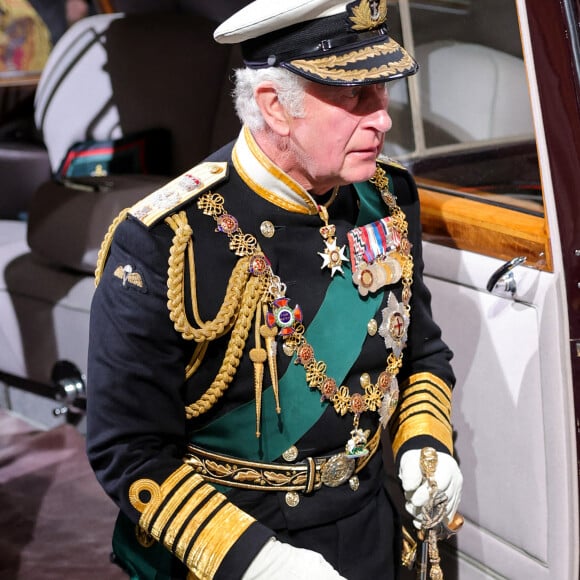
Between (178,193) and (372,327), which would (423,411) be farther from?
(178,193)

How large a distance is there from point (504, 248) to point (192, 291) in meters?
0.62

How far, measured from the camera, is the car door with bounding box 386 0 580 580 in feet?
5.17

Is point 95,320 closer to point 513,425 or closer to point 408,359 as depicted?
point 408,359

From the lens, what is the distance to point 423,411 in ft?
5.27

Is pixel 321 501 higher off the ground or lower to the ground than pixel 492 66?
lower

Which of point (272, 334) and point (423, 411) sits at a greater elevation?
point (272, 334)

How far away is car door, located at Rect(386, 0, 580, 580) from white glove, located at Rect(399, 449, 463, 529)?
0.71 feet

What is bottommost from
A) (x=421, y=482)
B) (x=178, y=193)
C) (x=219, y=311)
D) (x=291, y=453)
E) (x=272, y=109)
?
(x=421, y=482)

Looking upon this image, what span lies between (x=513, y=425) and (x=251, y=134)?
0.71m

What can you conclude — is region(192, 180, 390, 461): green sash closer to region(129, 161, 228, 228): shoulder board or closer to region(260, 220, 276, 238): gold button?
region(260, 220, 276, 238): gold button

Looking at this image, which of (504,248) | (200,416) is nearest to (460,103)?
(504,248)

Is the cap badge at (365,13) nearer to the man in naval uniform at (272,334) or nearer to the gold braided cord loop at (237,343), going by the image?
the man in naval uniform at (272,334)

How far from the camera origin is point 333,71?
51.0 inches

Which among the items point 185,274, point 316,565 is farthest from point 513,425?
point 185,274
